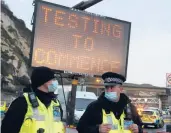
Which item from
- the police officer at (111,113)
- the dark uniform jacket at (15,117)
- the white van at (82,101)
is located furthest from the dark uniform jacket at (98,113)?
the white van at (82,101)

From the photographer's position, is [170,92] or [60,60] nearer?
[170,92]

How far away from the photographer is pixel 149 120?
83.1ft

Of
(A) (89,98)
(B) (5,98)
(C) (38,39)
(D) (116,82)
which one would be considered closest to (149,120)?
(A) (89,98)

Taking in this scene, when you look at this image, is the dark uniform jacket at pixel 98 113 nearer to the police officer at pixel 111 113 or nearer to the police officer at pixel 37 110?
the police officer at pixel 111 113

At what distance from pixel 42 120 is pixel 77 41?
8630 mm

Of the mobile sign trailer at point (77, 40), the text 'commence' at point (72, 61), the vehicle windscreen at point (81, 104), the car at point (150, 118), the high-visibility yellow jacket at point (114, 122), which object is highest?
the mobile sign trailer at point (77, 40)

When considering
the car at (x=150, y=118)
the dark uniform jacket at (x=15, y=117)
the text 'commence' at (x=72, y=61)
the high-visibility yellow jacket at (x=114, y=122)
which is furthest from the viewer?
the car at (x=150, y=118)

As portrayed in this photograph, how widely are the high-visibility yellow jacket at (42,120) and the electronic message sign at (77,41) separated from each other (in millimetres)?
7521

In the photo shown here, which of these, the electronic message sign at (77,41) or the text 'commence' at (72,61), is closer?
the text 'commence' at (72,61)

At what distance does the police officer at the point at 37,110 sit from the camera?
3.51 metres

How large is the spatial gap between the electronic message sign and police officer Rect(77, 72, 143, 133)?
709 centimetres

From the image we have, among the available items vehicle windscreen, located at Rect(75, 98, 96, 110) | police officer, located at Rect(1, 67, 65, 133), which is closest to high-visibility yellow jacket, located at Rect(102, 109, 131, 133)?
police officer, located at Rect(1, 67, 65, 133)

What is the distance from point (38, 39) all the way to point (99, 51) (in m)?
2.04

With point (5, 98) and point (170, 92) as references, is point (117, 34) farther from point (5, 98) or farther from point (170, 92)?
point (5, 98)
